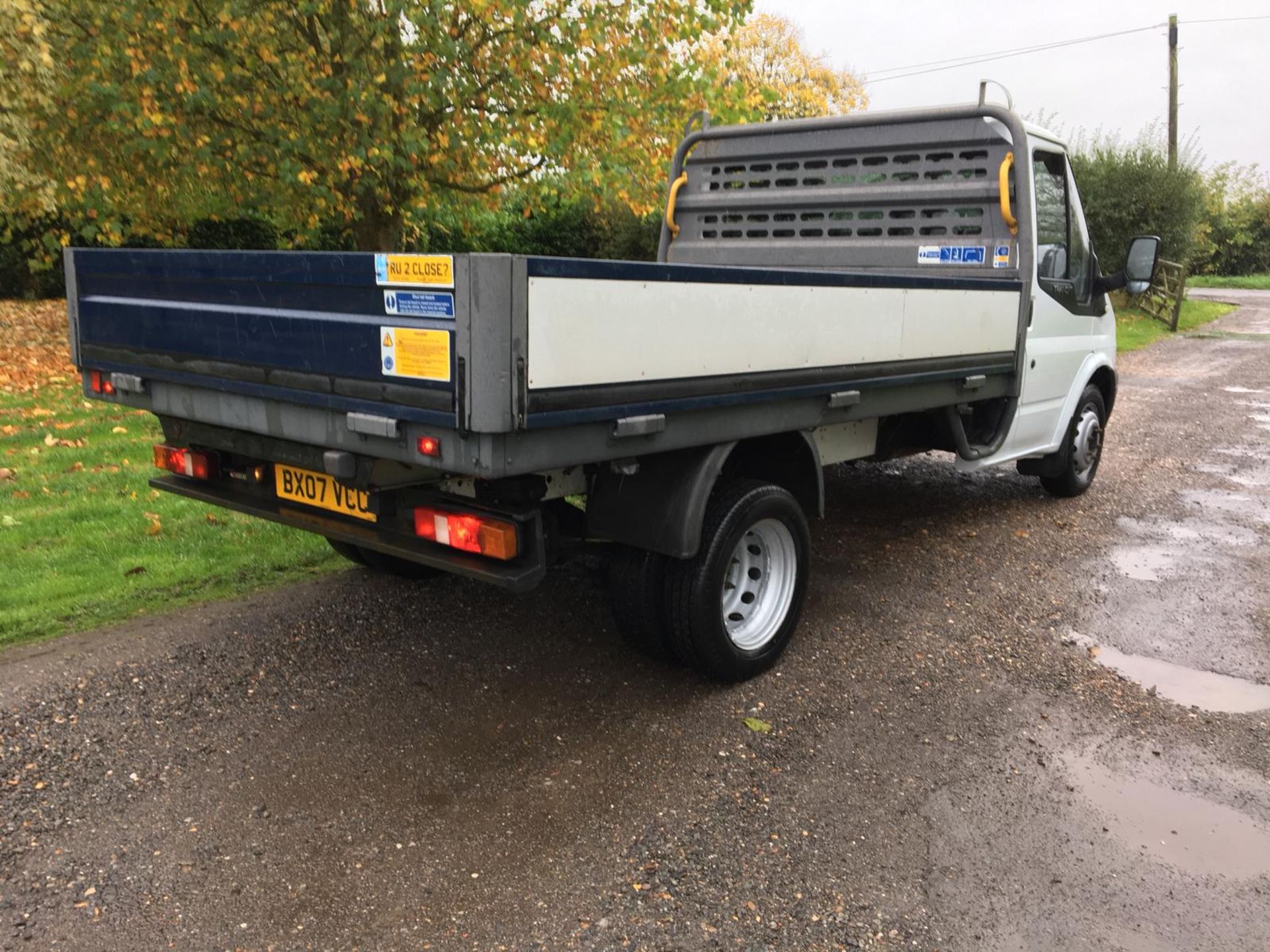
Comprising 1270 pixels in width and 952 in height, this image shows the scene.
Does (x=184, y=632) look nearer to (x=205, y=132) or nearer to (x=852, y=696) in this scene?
(x=852, y=696)

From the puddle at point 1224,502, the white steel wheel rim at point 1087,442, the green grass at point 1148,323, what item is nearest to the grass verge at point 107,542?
the white steel wheel rim at point 1087,442

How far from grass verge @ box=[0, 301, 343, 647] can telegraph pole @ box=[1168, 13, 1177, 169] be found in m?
25.2

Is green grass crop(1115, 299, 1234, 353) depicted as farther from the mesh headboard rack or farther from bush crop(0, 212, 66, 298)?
bush crop(0, 212, 66, 298)

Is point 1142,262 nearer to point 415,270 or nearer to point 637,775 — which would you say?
point 637,775

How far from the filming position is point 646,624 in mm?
3838

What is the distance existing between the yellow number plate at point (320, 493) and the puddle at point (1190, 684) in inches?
125

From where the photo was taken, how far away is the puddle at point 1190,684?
156 inches

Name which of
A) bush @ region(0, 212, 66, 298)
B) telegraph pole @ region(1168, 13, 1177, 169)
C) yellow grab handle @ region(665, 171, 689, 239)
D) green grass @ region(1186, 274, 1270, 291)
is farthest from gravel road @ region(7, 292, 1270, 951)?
green grass @ region(1186, 274, 1270, 291)

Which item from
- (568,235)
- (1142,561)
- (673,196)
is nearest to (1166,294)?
(568,235)

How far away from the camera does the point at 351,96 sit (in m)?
9.38

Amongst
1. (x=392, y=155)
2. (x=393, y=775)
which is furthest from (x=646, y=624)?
(x=392, y=155)

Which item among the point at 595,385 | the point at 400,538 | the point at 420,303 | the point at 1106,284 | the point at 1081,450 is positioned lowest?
the point at 1081,450

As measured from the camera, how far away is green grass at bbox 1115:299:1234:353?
18078 millimetres

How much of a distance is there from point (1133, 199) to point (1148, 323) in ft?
9.00
